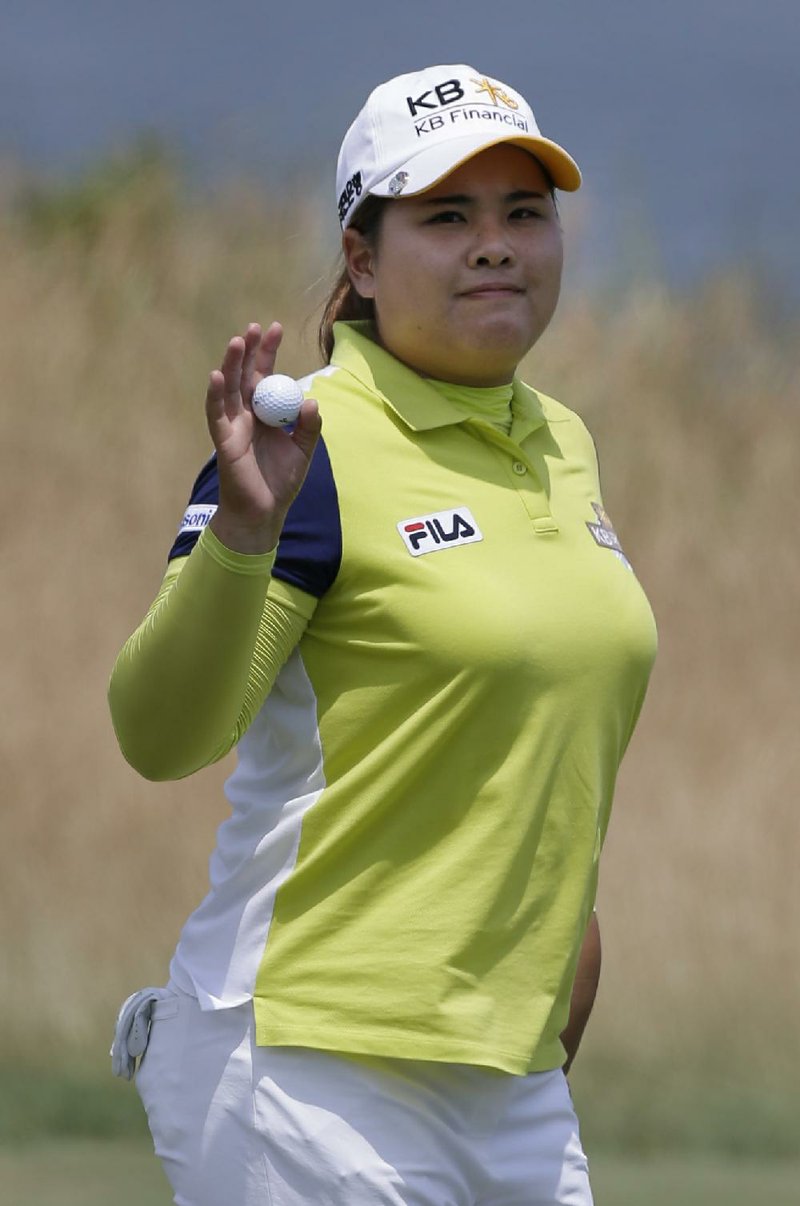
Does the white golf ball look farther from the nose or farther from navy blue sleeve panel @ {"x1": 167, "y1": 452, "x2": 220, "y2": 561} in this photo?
the nose

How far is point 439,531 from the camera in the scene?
164cm

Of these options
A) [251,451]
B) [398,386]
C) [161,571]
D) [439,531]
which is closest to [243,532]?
[251,451]

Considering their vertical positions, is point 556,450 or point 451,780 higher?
point 556,450

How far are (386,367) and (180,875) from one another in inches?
104

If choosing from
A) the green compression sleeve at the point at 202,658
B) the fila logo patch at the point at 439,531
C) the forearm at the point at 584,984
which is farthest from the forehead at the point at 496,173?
the forearm at the point at 584,984

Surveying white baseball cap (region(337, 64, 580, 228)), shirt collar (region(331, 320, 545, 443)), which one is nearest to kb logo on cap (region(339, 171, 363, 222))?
white baseball cap (region(337, 64, 580, 228))

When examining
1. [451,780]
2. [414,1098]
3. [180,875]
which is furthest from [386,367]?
[180,875]

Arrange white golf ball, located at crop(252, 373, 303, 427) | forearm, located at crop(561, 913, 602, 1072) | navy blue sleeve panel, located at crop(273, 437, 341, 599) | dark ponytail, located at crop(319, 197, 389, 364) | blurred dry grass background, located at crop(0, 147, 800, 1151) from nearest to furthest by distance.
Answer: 1. white golf ball, located at crop(252, 373, 303, 427)
2. navy blue sleeve panel, located at crop(273, 437, 341, 599)
3. dark ponytail, located at crop(319, 197, 389, 364)
4. forearm, located at crop(561, 913, 602, 1072)
5. blurred dry grass background, located at crop(0, 147, 800, 1151)

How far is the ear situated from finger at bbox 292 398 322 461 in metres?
0.39

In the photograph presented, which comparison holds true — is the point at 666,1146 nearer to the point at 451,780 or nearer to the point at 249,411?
the point at 451,780

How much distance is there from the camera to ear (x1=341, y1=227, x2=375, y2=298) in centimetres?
185

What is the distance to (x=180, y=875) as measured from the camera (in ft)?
13.9

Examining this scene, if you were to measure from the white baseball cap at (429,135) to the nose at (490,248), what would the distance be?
0.06 m

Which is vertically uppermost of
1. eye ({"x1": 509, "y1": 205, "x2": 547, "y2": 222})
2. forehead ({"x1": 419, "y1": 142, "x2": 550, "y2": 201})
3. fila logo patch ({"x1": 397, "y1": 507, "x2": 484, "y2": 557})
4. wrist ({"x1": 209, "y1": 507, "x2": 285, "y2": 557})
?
forehead ({"x1": 419, "y1": 142, "x2": 550, "y2": 201})
